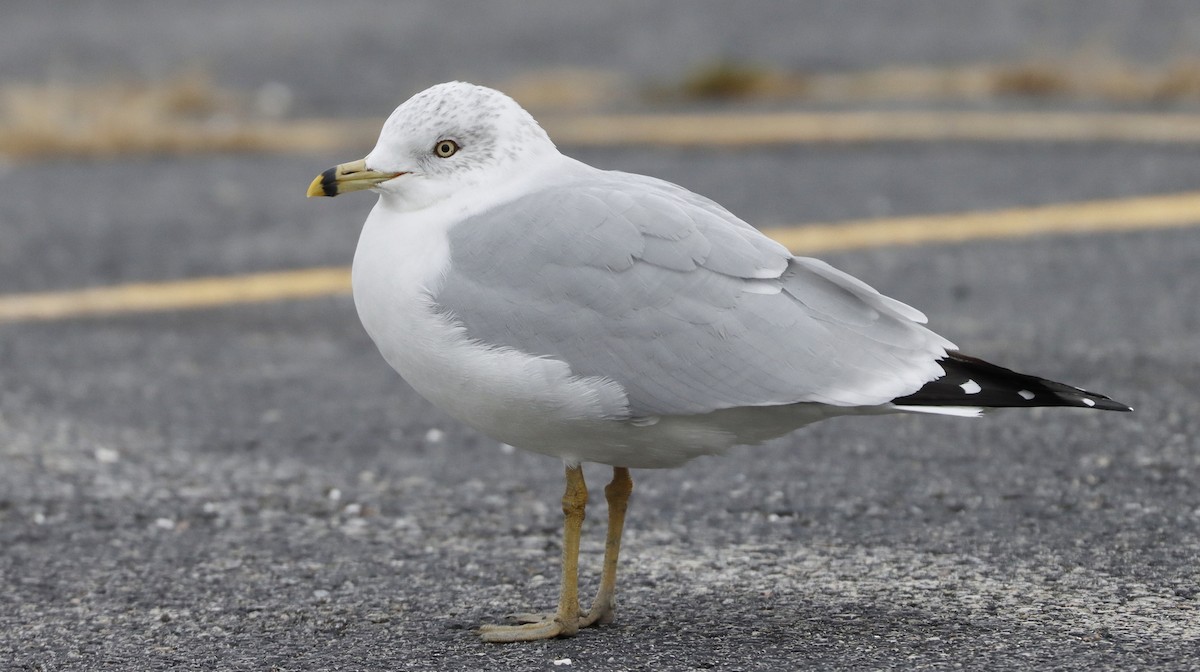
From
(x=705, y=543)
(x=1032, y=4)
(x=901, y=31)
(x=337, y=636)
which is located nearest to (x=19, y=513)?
(x=337, y=636)

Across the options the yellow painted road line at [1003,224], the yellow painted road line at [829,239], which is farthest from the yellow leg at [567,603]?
the yellow painted road line at [1003,224]

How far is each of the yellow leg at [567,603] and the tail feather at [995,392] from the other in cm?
77

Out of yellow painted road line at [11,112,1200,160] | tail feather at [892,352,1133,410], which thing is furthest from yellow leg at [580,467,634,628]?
yellow painted road line at [11,112,1200,160]

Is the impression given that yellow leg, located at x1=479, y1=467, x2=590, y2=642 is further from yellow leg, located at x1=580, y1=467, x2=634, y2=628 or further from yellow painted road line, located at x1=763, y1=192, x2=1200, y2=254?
yellow painted road line, located at x1=763, y1=192, x2=1200, y2=254

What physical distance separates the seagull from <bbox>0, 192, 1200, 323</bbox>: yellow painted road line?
3.84 meters

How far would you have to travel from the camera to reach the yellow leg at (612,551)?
142 inches

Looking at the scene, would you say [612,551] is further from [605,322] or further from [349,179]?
[349,179]

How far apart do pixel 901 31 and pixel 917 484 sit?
389 inches

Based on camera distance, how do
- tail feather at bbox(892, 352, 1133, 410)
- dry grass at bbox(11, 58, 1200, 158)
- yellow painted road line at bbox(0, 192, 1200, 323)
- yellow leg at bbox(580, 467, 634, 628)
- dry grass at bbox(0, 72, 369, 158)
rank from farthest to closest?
dry grass at bbox(0, 72, 369, 158) → dry grass at bbox(11, 58, 1200, 158) → yellow painted road line at bbox(0, 192, 1200, 323) → yellow leg at bbox(580, 467, 634, 628) → tail feather at bbox(892, 352, 1133, 410)

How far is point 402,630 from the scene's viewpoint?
3609 millimetres

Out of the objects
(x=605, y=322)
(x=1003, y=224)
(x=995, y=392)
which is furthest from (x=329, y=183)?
(x=1003, y=224)

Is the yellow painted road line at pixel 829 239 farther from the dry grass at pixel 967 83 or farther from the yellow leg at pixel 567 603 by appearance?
the yellow leg at pixel 567 603

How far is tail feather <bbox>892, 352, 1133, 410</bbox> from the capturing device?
10.5 ft

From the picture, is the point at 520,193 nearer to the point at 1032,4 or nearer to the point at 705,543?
the point at 705,543
